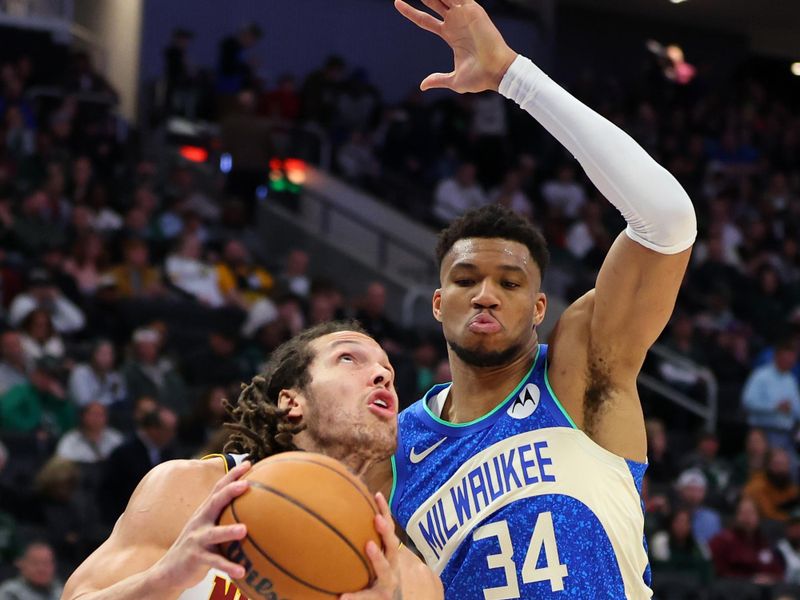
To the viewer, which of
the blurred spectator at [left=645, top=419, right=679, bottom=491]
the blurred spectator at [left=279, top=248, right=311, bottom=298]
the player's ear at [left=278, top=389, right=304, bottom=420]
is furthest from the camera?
the blurred spectator at [left=279, top=248, right=311, bottom=298]

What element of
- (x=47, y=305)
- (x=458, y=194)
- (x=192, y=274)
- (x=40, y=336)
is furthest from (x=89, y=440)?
(x=458, y=194)

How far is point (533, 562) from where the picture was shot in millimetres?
3941

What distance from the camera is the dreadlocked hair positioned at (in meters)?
3.71

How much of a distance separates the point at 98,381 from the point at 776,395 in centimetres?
599

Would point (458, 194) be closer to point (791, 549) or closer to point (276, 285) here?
point (276, 285)

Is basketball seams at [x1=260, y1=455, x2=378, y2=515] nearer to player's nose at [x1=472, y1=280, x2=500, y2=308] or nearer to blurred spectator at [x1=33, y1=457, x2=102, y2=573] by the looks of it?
player's nose at [x1=472, y1=280, x2=500, y2=308]

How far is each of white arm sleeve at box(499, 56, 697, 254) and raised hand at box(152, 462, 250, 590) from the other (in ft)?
4.68

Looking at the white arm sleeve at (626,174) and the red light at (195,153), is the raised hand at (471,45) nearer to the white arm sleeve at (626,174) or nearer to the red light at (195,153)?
the white arm sleeve at (626,174)

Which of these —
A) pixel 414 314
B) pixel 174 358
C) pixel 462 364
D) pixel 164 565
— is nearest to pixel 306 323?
pixel 174 358

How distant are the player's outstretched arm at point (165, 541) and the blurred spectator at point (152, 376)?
615 cm

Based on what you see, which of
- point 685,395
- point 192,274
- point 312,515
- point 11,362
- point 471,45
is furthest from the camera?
point 685,395

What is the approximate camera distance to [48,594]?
A: 24.8 feet

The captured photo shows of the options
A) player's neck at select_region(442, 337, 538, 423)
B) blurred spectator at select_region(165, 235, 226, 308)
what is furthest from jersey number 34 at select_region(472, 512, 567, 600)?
blurred spectator at select_region(165, 235, 226, 308)

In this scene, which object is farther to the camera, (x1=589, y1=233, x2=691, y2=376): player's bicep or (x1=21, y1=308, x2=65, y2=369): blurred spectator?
(x1=21, y1=308, x2=65, y2=369): blurred spectator
